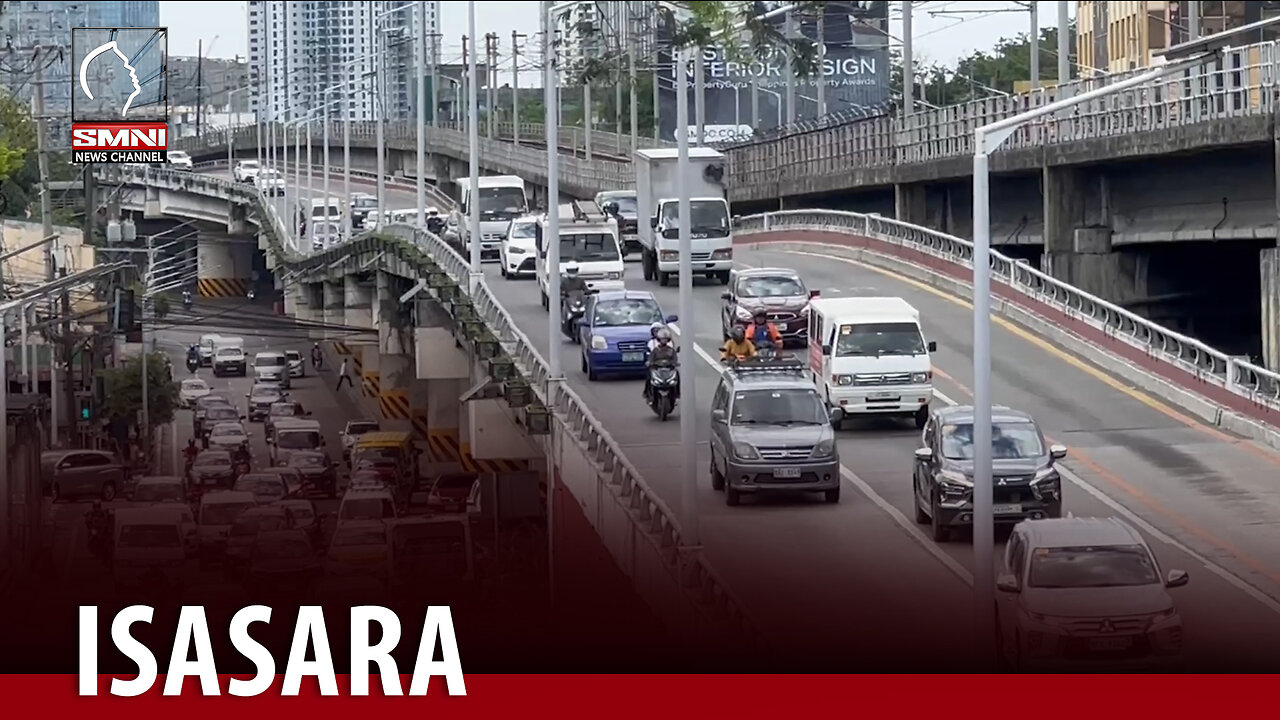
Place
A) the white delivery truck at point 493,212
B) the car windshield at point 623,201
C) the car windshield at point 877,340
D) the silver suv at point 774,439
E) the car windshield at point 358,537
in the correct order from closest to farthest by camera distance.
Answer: the silver suv at point 774,439
the car windshield at point 877,340
the car windshield at point 358,537
the white delivery truck at point 493,212
the car windshield at point 623,201

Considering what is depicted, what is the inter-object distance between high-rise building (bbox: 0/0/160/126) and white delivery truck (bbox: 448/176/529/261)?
12.2m

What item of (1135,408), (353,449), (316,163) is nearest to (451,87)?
(316,163)

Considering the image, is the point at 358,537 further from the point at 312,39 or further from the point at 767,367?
the point at 312,39

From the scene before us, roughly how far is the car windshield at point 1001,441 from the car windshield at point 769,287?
18547mm

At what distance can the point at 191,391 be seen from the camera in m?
107

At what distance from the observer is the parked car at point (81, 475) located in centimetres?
6438

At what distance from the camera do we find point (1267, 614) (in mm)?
24688

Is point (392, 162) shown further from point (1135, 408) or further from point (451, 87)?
point (1135, 408)

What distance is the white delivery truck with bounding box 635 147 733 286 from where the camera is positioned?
192ft

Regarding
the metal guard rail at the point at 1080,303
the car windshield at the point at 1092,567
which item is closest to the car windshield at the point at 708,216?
the metal guard rail at the point at 1080,303

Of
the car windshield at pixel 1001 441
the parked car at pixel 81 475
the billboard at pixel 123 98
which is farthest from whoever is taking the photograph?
the parked car at pixel 81 475

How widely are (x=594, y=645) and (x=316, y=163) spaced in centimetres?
14538

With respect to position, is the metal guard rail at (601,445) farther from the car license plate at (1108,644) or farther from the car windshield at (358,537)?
the car windshield at (358,537)

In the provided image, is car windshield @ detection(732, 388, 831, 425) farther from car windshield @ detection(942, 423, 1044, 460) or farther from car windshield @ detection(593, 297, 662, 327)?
car windshield @ detection(593, 297, 662, 327)
